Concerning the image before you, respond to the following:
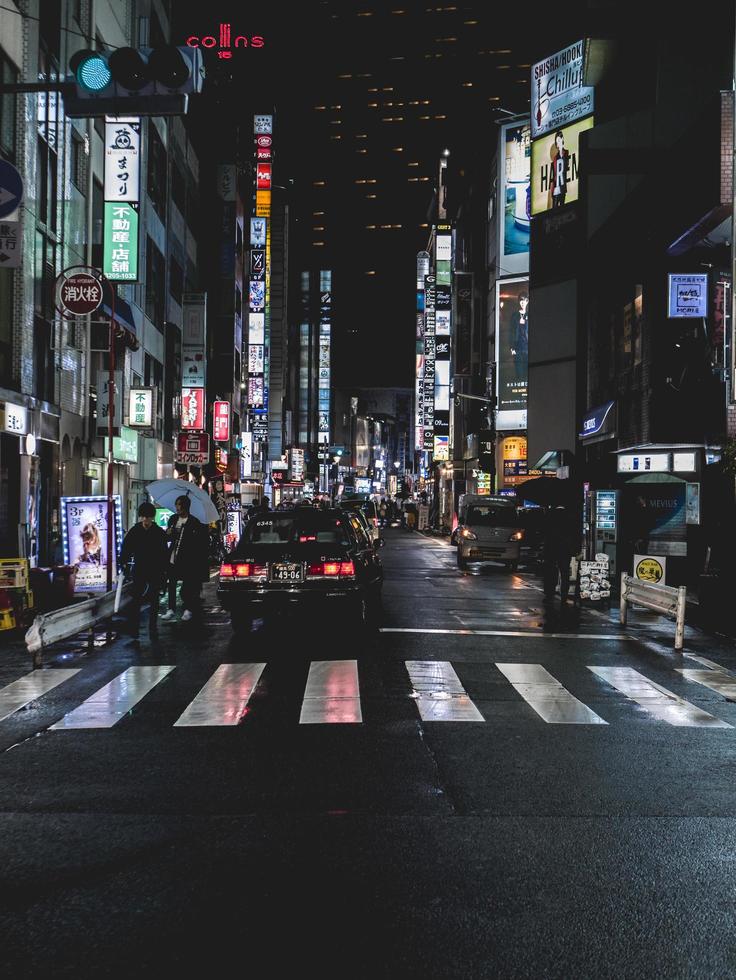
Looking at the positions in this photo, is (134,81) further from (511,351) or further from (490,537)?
(511,351)

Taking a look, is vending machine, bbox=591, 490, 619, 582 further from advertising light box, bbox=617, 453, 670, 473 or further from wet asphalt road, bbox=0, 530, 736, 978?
wet asphalt road, bbox=0, 530, 736, 978

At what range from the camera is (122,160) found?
28656 millimetres

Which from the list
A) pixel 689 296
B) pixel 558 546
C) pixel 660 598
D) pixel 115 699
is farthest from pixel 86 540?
pixel 689 296

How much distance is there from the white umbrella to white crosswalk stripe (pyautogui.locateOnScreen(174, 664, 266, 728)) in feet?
23.4

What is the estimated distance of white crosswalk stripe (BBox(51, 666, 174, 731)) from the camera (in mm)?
8633

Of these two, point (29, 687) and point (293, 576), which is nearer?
point (29, 687)

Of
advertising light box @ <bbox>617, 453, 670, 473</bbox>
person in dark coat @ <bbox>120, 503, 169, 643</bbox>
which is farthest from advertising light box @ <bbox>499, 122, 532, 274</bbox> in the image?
person in dark coat @ <bbox>120, 503, 169, 643</bbox>

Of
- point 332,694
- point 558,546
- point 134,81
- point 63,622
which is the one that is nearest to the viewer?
point 332,694

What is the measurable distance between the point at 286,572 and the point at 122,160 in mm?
19284

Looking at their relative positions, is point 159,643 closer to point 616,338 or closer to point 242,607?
point 242,607

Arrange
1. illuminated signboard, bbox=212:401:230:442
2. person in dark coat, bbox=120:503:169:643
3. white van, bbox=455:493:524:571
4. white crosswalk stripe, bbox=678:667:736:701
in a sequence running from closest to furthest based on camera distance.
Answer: white crosswalk stripe, bbox=678:667:736:701, person in dark coat, bbox=120:503:169:643, white van, bbox=455:493:524:571, illuminated signboard, bbox=212:401:230:442

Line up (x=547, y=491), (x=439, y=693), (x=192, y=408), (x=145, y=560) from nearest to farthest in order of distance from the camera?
(x=439, y=693)
(x=145, y=560)
(x=547, y=491)
(x=192, y=408)

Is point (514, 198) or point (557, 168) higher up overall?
point (514, 198)

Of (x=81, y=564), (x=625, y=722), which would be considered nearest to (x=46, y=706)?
(x=625, y=722)
